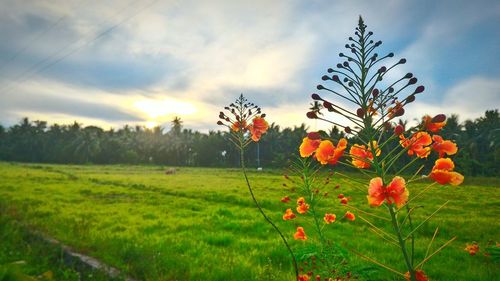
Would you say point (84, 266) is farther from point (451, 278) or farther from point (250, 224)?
point (451, 278)

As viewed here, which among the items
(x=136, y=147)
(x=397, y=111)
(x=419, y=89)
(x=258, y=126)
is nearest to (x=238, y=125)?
(x=258, y=126)

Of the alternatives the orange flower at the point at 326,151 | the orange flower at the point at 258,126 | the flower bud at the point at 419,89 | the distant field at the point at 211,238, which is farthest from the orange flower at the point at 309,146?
the orange flower at the point at 258,126

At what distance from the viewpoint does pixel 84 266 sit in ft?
23.0

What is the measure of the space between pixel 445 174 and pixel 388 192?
0.35m

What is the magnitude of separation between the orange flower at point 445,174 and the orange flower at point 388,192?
236mm

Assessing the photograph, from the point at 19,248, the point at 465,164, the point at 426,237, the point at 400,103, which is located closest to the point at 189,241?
the point at 19,248

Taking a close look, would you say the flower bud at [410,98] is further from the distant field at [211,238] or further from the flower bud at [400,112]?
the distant field at [211,238]

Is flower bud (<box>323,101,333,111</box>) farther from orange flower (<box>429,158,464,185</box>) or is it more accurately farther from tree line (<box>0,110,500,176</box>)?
tree line (<box>0,110,500,176</box>)

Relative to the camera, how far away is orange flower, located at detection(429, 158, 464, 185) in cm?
180

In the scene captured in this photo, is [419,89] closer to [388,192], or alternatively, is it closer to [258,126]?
[388,192]

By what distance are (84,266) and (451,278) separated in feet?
23.0

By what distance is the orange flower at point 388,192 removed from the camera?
170 cm

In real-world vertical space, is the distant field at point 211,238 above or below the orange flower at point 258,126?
below

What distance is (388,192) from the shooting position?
68.0 inches
